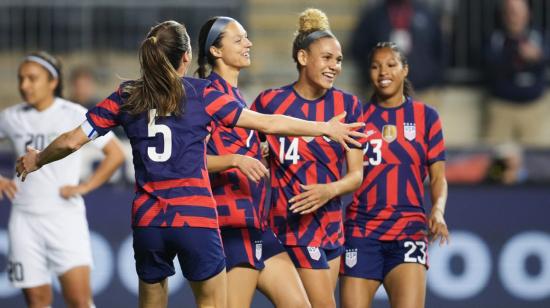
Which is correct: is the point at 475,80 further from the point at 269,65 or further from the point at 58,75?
the point at 58,75

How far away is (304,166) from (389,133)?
0.69 m

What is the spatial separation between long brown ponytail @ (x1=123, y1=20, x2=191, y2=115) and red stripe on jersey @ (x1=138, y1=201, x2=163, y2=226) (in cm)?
51

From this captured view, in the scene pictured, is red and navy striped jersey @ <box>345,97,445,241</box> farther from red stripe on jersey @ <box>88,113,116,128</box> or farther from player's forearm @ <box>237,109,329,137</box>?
red stripe on jersey @ <box>88,113,116,128</box>

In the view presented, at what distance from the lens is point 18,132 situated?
915 centimetres

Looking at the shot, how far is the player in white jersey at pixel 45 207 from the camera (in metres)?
9.00

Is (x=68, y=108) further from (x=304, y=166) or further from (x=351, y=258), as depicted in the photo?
(x=351, y=258)

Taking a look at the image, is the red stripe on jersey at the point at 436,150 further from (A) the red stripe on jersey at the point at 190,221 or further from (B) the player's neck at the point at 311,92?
(A) the red stripe on jersey at the point at 190,221

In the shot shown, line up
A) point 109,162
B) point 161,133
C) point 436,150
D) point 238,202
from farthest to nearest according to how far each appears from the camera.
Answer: point 109,162, point 436,150, point 238,202, point 161,133

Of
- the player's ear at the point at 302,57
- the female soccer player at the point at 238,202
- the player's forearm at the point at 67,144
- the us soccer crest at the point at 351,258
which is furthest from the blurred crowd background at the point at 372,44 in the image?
the player's forearm at the point at 67,144

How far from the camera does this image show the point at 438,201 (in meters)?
8.05

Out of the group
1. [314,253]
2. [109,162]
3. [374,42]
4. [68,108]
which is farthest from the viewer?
[374,42]

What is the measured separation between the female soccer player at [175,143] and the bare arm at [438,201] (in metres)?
1.33

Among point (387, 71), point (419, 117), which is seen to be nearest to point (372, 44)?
point (419, 117)

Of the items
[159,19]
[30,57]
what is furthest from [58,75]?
[159,19]
